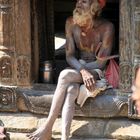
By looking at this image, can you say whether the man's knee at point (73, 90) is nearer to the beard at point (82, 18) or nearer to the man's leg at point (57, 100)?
the man's leg at point (57, 100)

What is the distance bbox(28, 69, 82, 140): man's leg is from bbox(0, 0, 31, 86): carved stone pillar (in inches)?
23.8

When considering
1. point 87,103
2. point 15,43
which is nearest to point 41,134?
point 87,103

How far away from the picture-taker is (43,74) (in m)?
5.93

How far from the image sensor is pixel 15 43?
5629 mm

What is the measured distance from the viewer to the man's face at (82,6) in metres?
5.40

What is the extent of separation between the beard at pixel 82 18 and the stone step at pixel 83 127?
3.35ft

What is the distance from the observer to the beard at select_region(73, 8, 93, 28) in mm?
5414

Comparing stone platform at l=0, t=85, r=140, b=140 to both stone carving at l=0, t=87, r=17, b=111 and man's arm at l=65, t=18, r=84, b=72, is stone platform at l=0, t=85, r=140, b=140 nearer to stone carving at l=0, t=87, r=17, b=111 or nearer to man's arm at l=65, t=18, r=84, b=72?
stone carving at l=0, t=87, r=17, b=111

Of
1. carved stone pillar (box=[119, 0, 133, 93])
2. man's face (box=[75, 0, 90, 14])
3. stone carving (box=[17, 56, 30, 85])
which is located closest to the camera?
carved stone pillar (box=[119, 0, 133, 93])

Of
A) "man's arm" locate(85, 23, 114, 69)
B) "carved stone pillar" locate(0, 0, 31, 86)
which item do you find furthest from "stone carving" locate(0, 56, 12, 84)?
"man's arm" locate(85, 23, 114, 69)

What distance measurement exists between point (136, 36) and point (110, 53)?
0.45 metres

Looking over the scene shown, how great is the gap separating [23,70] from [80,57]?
67 centimetres

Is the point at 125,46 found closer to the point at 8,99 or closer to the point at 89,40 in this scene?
the point at 89,40

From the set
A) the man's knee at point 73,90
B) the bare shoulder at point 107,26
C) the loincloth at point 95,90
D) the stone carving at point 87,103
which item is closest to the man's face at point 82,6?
the bare shoulder at point 107,26
